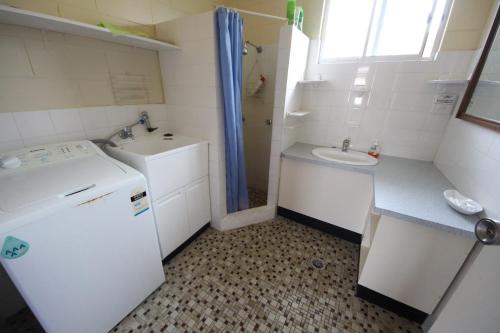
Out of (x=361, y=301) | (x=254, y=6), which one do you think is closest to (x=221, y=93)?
(x=254, y=6)

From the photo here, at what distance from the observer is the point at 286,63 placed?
1540 mm

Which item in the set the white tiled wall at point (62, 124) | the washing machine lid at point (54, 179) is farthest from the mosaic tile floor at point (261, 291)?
the white tiled wall at point (62, 124)

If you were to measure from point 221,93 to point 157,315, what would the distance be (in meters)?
1.60

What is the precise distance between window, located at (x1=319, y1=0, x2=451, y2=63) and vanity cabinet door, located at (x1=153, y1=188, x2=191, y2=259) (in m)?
1.89

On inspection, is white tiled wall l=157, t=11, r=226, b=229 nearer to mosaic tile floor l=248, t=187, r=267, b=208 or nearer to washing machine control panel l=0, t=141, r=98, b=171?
mosaic tile floor l=248, t=187, r=267, b=208

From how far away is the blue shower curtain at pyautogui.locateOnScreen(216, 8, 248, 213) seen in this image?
138cm

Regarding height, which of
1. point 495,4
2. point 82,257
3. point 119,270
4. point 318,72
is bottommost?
point 119,270

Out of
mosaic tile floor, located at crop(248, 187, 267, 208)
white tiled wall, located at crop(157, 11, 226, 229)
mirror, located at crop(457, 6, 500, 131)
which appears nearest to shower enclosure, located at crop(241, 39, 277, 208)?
mosaic tile floor, located at crop(248, 187, 267, 208)

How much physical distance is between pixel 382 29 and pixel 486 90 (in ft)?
3.02

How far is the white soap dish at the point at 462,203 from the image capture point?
96 cm

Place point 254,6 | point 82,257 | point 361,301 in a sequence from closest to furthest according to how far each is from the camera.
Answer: point 82,257 → point 361,301 → point 254,6

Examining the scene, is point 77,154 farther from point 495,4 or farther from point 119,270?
point 495,4

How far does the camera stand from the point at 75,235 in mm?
837

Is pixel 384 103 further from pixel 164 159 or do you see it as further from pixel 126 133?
pixel 126 133
